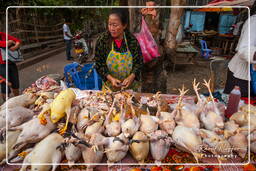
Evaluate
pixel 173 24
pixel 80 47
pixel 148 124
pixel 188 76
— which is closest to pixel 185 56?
pixel 188 76

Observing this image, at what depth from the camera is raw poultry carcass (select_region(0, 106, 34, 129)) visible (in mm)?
1177

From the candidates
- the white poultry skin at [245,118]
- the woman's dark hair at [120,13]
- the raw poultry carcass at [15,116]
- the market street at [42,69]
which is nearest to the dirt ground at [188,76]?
the white poultry skin at [245,118]

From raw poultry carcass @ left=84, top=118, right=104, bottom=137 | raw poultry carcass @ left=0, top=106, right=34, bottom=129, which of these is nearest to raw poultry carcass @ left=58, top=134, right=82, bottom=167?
raw poultry carcass @ left=84, top=118, right=104, bottom=137

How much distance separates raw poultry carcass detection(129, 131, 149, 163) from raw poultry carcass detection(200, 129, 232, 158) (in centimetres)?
40

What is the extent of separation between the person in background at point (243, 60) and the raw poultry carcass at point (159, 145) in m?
1.18

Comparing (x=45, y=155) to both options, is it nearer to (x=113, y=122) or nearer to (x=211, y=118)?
(x=113, y=122)

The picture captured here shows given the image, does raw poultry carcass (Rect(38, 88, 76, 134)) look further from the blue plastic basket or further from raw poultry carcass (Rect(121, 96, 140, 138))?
the blue plastic basket

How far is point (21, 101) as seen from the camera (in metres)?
1.43

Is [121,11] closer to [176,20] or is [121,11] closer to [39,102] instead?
[176,20]

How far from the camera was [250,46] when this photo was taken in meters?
1.56

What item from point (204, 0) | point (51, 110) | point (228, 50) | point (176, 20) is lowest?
point (228, 50)

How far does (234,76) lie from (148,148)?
5.19ft

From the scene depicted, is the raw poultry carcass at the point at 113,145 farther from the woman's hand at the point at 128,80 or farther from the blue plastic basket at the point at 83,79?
the blue plastic basket at the point at 83,79

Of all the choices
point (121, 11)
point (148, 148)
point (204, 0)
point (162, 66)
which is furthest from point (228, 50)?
point (148, 148)
